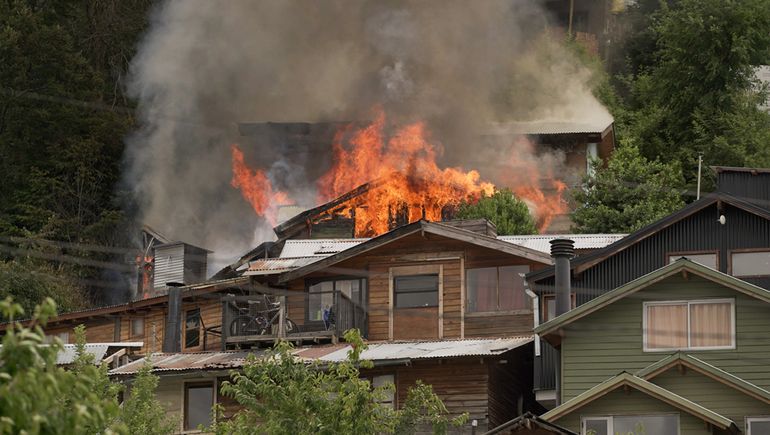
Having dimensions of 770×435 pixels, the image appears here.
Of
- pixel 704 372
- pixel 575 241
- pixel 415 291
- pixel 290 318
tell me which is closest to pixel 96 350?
pixel 290 318

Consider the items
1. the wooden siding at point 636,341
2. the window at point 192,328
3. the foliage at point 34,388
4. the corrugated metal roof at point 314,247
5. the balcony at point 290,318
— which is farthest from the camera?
the window at point 192,328

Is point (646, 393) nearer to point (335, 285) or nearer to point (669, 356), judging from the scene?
point (669, 356)

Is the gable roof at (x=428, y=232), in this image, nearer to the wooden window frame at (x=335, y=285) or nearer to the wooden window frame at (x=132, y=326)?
the wooden window frame at (x=335, y=285)

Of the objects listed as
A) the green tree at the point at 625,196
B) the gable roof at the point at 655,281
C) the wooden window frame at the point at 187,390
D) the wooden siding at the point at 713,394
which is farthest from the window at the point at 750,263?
the green tree at the point at 625,196

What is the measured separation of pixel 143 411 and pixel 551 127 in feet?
109

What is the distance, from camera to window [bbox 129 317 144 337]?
4912 cm

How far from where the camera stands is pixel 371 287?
4256 centimetres

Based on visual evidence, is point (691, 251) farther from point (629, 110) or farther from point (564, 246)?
point (629, 110)

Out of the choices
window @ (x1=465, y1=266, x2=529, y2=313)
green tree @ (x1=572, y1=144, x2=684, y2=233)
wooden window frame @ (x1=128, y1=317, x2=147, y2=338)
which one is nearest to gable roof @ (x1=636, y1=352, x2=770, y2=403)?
window @ (x1=465, y1=266, x2=529, y2=313)

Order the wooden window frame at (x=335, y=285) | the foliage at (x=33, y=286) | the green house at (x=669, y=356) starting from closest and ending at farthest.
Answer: the green house at (x=669, y=356), the wooden window frame at (x=335, y=285), the foliage at (x=33, y=286)

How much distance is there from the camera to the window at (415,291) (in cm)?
4203

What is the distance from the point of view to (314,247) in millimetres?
47844

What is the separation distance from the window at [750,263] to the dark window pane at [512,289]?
5872 millimetres

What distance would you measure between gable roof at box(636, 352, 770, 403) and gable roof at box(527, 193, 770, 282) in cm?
514
